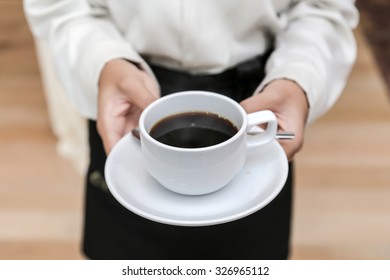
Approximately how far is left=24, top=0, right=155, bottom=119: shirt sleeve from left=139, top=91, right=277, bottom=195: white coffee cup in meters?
0.16

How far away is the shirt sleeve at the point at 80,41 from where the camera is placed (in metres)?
0.80

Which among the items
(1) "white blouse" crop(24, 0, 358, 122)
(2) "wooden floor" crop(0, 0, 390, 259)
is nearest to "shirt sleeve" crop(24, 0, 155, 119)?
(1) "white blouse" crop(24, 0, 358, 122)

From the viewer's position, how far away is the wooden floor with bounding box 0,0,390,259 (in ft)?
4.68

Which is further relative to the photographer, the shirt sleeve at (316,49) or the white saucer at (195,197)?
the shirt sleeve at (316,49)

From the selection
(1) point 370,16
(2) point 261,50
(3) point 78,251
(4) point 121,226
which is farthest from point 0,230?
(1) point 370,16

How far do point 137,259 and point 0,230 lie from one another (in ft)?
2.25

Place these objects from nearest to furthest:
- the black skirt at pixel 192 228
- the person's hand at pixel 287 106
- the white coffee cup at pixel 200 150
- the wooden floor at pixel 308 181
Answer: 1. the white coffee cup at pixel 200 150
2. the person's hand at pixel 287 106
3. the black skirt at pixel 192 228
4. the wooden floor at pixel 308 181

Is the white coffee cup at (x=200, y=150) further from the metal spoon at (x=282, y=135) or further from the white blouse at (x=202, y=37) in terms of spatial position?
the white blouse at (x=202, y=37)

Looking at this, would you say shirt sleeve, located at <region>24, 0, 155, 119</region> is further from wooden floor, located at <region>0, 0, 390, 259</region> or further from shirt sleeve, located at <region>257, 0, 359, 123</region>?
wooden floor, located at <region>0, 0, 390, 259</region>

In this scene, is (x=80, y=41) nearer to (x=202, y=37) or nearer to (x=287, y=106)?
(x=202, y=37)

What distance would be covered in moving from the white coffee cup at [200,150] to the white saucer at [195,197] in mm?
14

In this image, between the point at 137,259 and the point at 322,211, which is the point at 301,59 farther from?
the point at 322,211

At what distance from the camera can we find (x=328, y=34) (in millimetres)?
818

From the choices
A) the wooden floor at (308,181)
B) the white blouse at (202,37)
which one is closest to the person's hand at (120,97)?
the white blouse at (202,37)
